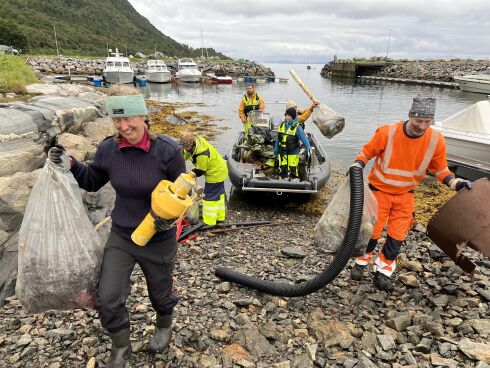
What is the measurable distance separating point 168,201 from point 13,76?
11.8 m

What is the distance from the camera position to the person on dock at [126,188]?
2.21m

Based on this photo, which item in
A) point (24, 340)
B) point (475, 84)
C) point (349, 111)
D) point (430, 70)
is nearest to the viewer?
point (24, 340)

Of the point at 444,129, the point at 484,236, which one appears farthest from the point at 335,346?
the point at 444,129

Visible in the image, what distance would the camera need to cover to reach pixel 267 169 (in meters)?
8.40

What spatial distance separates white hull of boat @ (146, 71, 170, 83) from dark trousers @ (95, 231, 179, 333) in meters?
44.4

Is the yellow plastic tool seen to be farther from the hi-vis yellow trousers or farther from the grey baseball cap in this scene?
the hi-vis yellow trousers

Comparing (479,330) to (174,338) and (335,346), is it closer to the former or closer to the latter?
(335,346)

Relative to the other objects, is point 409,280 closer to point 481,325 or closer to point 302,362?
point 481,325

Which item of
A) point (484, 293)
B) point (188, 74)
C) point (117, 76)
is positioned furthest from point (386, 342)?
point (188, 74)

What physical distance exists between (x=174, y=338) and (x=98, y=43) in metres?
83.8

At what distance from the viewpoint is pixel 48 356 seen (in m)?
2.84

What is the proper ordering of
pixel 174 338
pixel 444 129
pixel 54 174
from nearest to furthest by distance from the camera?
1. pixel 54 174
2. pixel 174 338
3. pixel 444 129

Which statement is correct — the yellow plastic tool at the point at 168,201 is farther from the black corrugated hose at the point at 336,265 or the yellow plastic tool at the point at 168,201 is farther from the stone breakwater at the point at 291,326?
the black corrugated hose at the point at 336,265

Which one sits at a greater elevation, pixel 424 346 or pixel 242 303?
pixel 424 346
